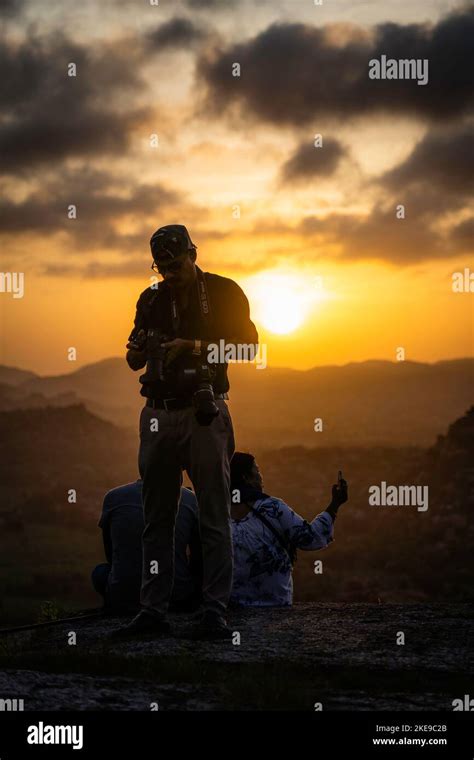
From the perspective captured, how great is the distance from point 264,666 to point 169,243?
3.01m

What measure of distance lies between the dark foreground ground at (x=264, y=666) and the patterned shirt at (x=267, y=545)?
0.85 ft

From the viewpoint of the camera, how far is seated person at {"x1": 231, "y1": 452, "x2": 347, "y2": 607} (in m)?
8.18

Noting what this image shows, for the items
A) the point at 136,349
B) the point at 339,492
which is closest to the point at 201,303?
the point at 136,349

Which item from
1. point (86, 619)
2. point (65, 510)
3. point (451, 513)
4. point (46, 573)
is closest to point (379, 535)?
point (451, 513)

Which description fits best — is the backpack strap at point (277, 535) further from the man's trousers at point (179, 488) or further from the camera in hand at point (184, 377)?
the camera in hand at point (184, 377)

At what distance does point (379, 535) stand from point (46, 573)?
31355 mm

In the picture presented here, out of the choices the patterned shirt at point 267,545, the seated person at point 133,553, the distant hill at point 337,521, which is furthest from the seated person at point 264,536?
the distant hill at point 337,521

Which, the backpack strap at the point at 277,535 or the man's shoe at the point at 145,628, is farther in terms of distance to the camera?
the backpack strap at the point at 277,535

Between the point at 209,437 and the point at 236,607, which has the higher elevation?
the point at 209,437

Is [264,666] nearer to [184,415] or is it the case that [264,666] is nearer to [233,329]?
[184,415]

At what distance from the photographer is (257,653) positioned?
6812 millimetres

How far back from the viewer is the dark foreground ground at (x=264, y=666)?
5637 millimetres

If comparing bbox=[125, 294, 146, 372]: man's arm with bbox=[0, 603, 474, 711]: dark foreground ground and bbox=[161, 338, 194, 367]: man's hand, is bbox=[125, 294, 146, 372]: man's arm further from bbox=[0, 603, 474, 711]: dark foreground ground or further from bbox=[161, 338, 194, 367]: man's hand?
bbox=[0, 603, 474, 711]: dark foreground ground

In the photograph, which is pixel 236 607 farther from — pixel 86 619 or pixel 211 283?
pixel 211 283
